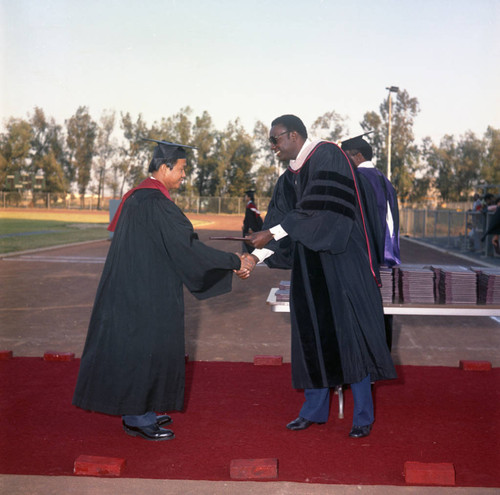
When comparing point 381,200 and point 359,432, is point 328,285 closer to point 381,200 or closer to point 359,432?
point 359,432

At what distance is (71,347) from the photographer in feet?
24.9

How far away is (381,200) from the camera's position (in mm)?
5801

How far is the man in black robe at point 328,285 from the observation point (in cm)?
468

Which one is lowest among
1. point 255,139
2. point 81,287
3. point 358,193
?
point 81,287

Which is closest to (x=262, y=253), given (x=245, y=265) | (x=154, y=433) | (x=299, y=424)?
(x=245, y=265)

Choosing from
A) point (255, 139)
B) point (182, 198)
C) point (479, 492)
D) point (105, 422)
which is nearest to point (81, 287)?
point (105, 422)

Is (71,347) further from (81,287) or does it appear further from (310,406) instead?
(81,287)

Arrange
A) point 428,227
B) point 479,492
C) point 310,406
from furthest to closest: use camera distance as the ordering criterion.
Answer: point 428,227 → point 310,406 → point 479,492

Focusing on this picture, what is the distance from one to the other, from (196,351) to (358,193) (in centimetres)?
323

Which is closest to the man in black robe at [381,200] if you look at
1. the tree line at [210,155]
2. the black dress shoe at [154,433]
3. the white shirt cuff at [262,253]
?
the white shirt cuff at [262,253]

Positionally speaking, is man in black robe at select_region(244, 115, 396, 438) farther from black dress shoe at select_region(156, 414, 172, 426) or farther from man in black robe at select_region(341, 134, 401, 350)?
black dress shoe at select_region(156, 414, 172, 426)

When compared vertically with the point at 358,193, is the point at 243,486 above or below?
below

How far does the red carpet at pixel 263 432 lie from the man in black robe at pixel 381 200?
3.05ft

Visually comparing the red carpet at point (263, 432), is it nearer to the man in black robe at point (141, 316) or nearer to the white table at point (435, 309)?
the man in black robe at point (141, 316)
